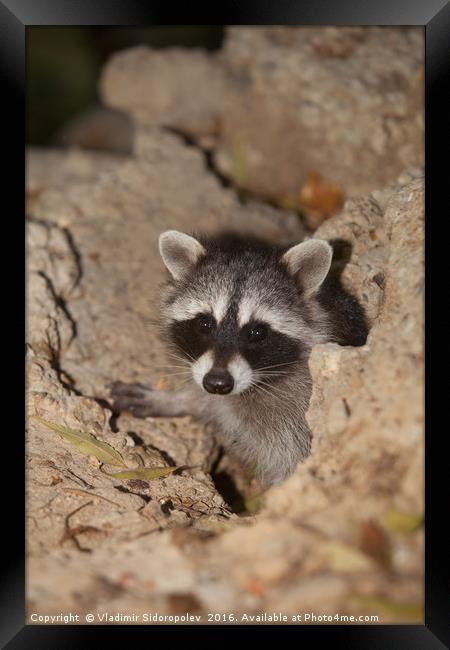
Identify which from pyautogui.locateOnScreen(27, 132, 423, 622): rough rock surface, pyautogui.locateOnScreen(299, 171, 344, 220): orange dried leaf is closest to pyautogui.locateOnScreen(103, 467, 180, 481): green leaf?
pyautogui.locateOnScreen(27, 132, 423, 622): rough rock surface

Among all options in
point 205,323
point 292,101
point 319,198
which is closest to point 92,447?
point 205,323

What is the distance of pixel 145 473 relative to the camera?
10.7 ft

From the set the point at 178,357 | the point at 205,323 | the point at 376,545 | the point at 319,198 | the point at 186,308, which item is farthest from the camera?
the point at 319,198

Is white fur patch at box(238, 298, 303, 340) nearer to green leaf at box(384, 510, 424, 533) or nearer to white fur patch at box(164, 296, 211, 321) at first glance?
white fur patch at box(164, 296, 211, 321)

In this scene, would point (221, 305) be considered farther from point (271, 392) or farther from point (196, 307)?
point (271, 392)

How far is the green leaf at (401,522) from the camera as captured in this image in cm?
214

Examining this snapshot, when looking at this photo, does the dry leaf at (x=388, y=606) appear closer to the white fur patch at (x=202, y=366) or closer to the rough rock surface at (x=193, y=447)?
the rough rock surface at (x=193, y=447)

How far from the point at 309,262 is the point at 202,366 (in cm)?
88

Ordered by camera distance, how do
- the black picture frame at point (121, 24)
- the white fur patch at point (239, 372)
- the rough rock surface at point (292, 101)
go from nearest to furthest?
the black picture frame at point (121, 24) < the white fur patch at point (239, 372) < the rough rock surface at point (292, 101)

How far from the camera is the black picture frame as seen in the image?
2424mm

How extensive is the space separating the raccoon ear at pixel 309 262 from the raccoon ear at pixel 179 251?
0.57 metres

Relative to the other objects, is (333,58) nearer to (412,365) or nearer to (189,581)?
(412,365)

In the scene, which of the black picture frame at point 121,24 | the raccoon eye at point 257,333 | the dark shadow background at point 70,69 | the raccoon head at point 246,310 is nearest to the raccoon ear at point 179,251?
the raccoon head at point 246,310

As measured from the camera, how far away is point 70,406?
3582 millimetres
